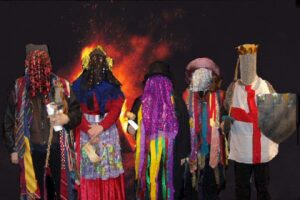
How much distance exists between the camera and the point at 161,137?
4832 mm

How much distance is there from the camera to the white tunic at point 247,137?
495 cm

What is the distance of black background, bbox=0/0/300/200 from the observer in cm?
570

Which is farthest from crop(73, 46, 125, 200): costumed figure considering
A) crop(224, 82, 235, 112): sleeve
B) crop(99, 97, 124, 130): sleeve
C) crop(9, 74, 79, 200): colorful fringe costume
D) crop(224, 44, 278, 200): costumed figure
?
crop(224, 44, 278, 200): costumed figure

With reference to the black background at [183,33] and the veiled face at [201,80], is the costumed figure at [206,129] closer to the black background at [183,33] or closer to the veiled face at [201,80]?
the veiled face at [201,80]

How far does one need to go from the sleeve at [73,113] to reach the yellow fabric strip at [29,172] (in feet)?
1.48

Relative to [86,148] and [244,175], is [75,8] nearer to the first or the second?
[86,148]

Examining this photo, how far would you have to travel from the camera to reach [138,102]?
16.3 feet

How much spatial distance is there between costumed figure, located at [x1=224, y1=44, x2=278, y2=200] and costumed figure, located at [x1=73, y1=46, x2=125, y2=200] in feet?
4.26

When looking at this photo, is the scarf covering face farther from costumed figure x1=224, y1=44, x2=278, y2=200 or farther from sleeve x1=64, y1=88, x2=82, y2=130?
costumed figure x1=224, y1=44, x2=278, y2=200

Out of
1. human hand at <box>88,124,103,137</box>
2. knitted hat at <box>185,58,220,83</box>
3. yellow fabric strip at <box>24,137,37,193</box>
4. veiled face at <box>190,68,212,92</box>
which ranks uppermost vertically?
knitted hat at <box>185,58,220,83</box>

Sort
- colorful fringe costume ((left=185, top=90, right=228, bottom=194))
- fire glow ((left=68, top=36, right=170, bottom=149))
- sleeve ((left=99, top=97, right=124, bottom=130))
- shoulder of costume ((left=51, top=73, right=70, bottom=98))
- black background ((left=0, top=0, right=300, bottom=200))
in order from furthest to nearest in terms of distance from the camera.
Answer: fire glow ((left=68, top=36, right=170, bottom=149))
black background ((left=0, top=0, right=300, bottom=200))
colorful fringe costume ((left=185, top=90, right=228, bottom=194))
sleeve ((left=99, top=97, right=124, bottom=130))
shoulder of costume ((left=51, top=73, right=70, bottom=98))

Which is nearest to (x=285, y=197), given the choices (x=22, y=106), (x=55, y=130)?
(x=55, y=130)

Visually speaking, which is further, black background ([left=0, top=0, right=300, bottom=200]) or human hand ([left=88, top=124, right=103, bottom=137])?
black background ([left=0, top=0, right=300, bottom=200])

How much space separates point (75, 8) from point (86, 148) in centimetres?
196
